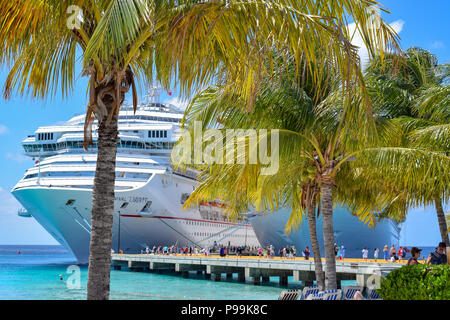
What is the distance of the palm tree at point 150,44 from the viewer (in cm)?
547

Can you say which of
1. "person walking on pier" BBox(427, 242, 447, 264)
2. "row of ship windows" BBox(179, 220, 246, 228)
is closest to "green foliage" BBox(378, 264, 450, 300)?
"person walking on pier" BBox(427, 242, 447, 264)

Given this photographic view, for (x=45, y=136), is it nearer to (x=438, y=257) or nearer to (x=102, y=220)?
(x=438, y=257)

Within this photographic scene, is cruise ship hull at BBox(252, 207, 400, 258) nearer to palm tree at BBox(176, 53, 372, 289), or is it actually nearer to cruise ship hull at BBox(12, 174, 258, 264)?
cruise ship hull at BBox(12, 174, 258, 264)

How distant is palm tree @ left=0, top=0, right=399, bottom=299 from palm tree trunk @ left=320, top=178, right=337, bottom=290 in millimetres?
5336

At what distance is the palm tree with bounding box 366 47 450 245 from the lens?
1162 centimetres

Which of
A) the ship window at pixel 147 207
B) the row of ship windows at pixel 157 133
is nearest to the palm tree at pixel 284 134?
the ship window at pixel 147 207

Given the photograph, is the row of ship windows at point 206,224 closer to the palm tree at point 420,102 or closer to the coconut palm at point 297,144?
the palm tree at point 420,102

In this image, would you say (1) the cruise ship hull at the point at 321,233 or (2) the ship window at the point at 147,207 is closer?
(2) the ship window at the point at 147,207

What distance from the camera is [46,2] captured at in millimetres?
5516

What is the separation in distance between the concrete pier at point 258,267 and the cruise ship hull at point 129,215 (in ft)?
9.98

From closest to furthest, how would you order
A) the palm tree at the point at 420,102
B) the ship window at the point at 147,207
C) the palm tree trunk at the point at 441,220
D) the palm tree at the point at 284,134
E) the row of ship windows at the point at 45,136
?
the palm tree at the point at 284,134 < the palm tree at the point at 420,102 < the palm tree trunk at the point at 441,220 < the ship window at the point at 147,207 < the row of ship windows at the point at 45,136
